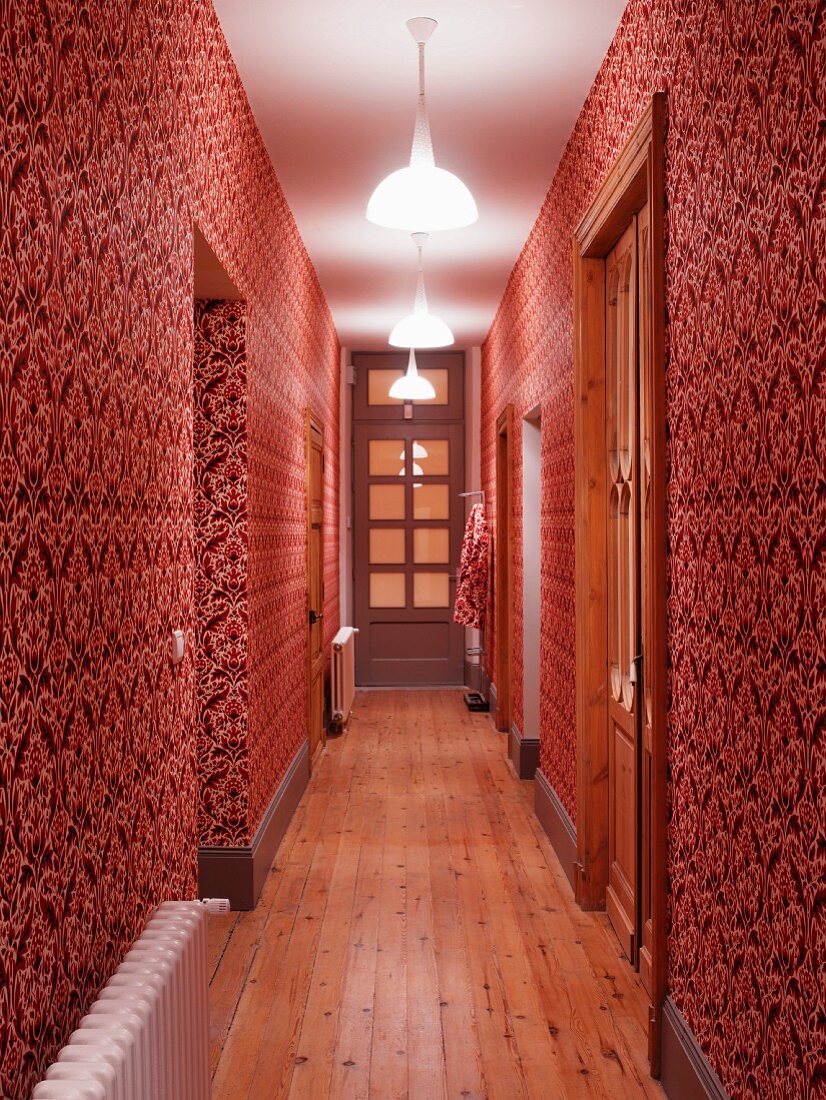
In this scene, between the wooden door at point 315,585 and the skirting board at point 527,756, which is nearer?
the skirting board at point 527,756

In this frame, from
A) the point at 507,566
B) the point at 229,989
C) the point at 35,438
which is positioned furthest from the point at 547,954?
the point at 507,566

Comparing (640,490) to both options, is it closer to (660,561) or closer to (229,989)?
(660,561)

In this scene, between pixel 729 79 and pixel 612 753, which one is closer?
pixel 729 79

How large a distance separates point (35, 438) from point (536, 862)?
3.57 m

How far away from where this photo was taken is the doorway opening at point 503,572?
7211 millimetres

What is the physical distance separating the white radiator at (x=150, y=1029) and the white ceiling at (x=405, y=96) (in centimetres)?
269

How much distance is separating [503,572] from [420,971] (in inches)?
168

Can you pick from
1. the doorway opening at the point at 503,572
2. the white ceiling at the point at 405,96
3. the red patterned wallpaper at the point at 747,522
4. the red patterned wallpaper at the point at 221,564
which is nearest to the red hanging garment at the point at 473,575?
the doorway opening at the point at 503,572

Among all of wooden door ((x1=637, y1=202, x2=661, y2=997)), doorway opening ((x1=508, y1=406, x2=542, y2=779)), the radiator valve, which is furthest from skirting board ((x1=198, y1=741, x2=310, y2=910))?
doorway opening ((x1=508, y1=406, x2=542, y2=779))

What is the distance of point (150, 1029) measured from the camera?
1756 millimetres

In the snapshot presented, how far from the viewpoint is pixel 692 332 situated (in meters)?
2.52

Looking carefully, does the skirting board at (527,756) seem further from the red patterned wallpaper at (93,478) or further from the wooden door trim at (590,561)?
the red patterned wallpaper at (93,478)

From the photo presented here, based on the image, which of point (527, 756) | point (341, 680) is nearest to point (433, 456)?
point (341, 680)

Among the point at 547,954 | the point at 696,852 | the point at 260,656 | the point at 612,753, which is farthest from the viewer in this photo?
the point at 260,656
